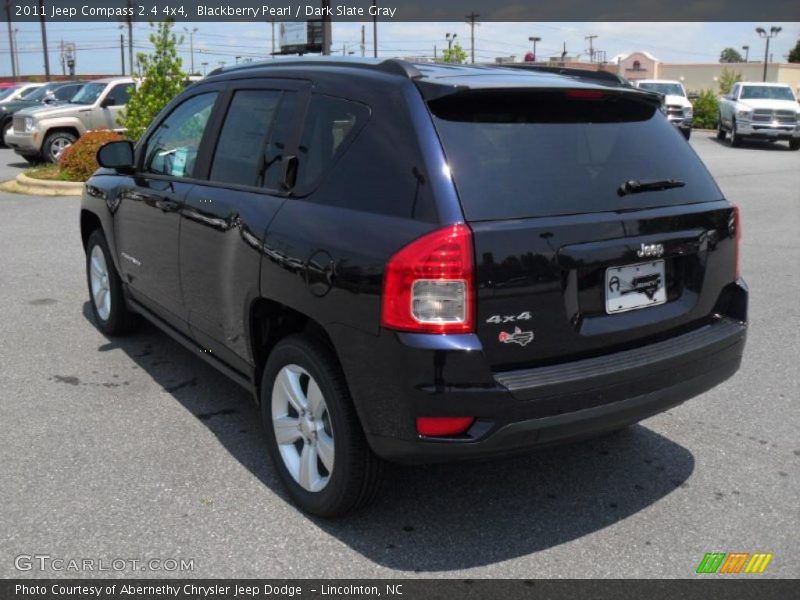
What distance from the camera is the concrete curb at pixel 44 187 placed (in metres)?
13.7

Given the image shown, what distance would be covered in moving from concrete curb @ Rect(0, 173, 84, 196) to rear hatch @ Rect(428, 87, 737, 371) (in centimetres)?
1178

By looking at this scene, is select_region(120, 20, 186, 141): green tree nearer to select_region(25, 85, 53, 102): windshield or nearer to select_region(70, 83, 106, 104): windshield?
select_region(70, 83, 106, 104): windshield

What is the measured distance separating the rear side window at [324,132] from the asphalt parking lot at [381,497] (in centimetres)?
143

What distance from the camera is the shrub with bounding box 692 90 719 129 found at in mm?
34094

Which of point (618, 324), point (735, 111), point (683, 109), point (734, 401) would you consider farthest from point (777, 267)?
point (683, 109)

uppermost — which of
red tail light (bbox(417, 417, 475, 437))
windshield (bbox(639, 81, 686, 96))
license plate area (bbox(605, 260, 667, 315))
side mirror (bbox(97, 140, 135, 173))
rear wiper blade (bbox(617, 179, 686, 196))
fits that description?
windshield (bbox(639, 81, 686, 96))

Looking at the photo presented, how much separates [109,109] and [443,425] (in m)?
16.6

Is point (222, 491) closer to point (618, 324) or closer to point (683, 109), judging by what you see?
point (618, 324)

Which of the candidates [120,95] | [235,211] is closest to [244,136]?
[235,211]

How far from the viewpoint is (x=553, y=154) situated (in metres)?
3.20

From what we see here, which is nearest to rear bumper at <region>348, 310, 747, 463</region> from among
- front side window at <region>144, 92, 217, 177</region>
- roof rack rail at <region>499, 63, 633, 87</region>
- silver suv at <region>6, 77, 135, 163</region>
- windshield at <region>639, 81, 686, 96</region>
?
roof rack rail at <region>499, 63, 633, 87</region>

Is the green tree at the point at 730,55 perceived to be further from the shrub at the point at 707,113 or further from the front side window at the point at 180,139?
the front side window at the point at 180,139

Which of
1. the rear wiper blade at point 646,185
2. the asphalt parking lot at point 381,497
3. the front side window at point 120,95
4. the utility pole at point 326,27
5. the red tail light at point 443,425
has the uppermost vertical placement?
the utility pole at point 326,27

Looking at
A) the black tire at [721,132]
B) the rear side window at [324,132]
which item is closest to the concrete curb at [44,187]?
the rear side window at [324,132]
